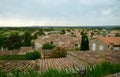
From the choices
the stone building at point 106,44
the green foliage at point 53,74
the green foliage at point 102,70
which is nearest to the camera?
the green foliage at point 53,74

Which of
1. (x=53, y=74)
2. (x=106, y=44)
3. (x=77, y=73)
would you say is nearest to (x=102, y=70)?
(x=77, y=73)

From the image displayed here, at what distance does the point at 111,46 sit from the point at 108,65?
35415mm

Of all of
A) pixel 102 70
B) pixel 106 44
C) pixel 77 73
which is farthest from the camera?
pixel 106 44

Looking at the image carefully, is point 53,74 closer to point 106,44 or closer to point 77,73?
point 77,73

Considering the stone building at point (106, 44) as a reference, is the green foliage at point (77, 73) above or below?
above

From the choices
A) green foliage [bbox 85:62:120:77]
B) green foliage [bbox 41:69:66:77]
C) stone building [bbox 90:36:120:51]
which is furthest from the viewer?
stone building [bbox 90:36:120:51]

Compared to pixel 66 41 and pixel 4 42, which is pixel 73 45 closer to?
pixel 66 41

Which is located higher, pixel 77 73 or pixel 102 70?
pixel 102 70

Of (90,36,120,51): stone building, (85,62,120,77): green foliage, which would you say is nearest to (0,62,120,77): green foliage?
(85,62,120,77): green foliage

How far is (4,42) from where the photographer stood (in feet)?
242

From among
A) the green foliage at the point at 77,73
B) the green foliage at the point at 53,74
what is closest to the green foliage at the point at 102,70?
the green foliage at the point at 77,73

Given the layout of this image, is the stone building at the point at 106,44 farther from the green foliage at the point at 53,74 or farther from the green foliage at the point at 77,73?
the green foliage at the point at 53,74

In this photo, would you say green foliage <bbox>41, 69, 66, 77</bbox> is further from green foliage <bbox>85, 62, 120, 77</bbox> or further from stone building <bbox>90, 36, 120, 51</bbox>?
stone building <bbox>90, 36, 120, 51</bbox>

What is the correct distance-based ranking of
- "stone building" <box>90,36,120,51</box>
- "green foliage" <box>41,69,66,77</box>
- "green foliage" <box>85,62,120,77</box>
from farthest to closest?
"stone building" <box>90,36,120,51</box> < "green foliage" <box>85,62,120,77</box> < "green foliage" <box>41,69,66,77</box>
